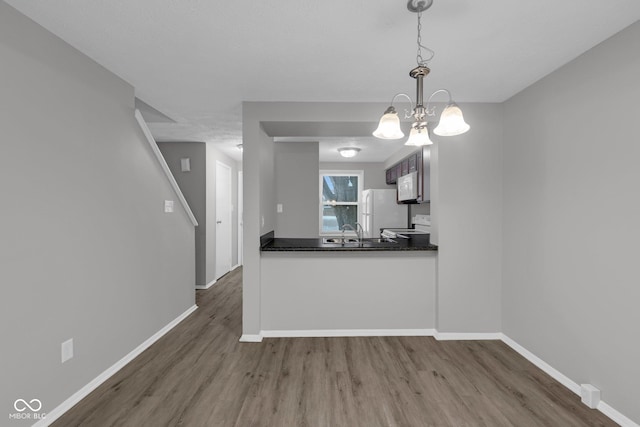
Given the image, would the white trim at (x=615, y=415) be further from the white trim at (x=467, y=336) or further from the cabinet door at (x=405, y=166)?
the cabinet door at (x=405, y=166)

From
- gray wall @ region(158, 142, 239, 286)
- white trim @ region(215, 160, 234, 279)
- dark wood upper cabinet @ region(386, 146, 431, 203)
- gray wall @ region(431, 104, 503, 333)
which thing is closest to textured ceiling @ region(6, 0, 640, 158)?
gray wall @ region(431, 104, 503, 333)

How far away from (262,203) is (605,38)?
2.99 m

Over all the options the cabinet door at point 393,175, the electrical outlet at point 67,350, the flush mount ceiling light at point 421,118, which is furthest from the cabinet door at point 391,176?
the electrical outlet at point 67,350

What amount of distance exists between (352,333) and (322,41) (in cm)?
267

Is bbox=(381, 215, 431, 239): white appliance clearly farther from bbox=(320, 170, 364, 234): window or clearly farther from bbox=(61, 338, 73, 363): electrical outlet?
bbox=(61, 338, 73, 363): electrical outlet

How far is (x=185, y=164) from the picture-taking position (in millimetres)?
4629

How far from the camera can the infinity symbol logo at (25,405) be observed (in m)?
1.59

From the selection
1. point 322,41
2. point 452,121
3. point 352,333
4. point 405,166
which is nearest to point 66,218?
point 322,41

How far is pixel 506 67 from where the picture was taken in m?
2.22

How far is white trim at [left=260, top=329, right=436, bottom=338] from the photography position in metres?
3.00

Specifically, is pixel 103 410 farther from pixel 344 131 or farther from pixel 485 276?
pixel 485 276

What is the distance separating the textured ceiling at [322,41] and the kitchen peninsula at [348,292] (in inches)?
62.8

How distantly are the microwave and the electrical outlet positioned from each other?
418cm

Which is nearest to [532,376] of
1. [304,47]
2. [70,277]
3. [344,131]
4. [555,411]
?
[555,411]
